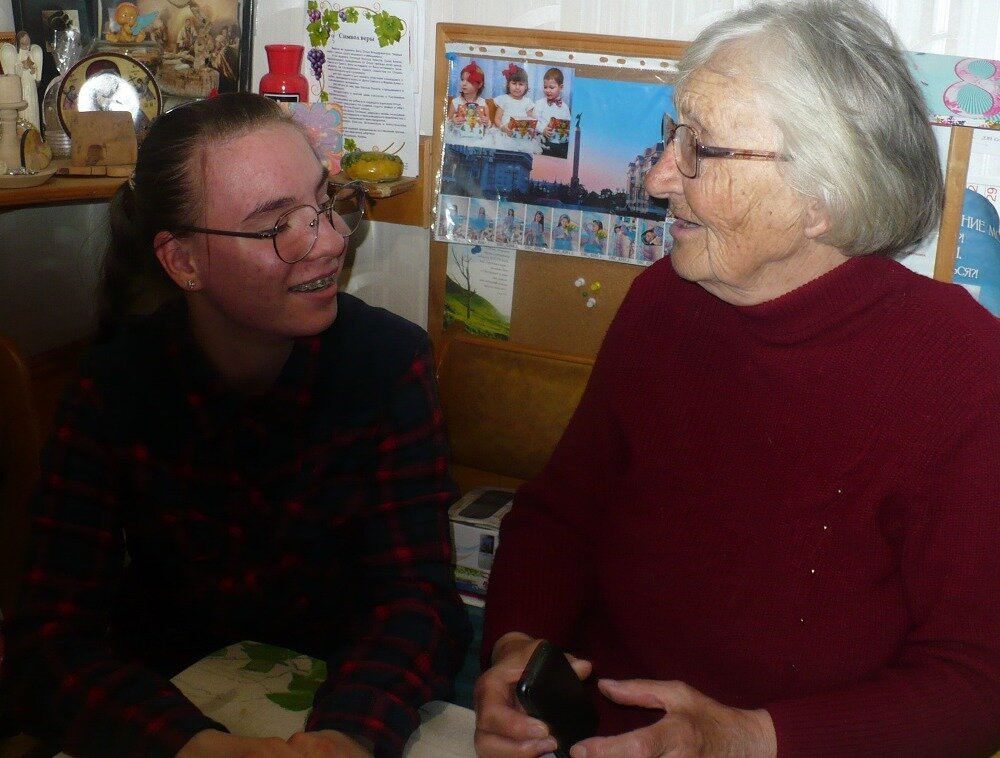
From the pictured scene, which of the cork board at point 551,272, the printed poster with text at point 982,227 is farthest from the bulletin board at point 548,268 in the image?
the printed poster with text at point 982,227

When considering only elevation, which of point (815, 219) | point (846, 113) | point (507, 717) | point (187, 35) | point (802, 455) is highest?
point (187, 35)

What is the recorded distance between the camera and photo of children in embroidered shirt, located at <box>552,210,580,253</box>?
69.7 inches

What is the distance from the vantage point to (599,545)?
3.78 feet

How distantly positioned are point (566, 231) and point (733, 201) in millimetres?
839

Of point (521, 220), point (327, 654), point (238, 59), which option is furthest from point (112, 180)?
point (327, 654)

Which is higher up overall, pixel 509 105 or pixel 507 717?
pixel 509 105

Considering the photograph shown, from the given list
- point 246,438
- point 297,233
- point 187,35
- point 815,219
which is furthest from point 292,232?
point 187,35

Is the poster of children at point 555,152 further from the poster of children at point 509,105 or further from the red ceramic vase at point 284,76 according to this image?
the red ceramic vase at point 284,76

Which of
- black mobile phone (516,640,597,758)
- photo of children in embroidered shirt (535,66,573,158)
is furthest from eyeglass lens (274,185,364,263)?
photo of children in embroidered shirt (535,66,573,158)

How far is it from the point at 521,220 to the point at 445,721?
3.69 ft

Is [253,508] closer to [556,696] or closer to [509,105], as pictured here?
[556,696]

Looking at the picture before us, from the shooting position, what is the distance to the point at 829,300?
0.96 m

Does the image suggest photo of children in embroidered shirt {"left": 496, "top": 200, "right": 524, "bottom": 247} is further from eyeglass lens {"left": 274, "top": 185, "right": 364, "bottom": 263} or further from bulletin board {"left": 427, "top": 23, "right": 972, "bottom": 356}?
eyeglass lens {"left": 274, "top": 185, "right": 364, "bottom": 263}

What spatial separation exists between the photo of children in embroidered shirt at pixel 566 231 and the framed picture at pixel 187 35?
2.57 ft
